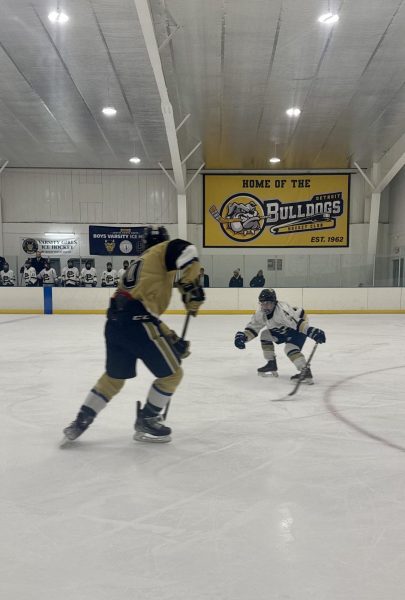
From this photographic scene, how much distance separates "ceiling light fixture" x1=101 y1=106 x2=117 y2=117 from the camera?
30.4 feet

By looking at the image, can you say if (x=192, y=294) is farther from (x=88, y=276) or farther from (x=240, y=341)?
(x=88, y=276)

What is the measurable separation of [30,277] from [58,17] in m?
6.47

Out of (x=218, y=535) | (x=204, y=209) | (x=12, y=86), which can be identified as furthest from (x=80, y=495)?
(x=204, y=209)

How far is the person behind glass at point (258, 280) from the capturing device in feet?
37.1

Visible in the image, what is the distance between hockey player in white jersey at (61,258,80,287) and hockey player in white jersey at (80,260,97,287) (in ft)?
0.41

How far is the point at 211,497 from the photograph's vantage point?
1873 millimetres

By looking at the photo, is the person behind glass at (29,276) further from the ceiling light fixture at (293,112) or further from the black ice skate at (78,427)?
the black ice skate at (78,427)

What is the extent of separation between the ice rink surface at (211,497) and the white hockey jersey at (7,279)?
26.5ft

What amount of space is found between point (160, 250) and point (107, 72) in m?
6.65

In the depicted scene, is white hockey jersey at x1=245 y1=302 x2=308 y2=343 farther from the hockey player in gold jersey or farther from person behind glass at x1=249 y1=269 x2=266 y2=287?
person behind glass at x1=249 y1=269 x2=266 y2=287

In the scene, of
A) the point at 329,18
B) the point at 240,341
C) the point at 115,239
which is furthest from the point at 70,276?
the point at 240,341

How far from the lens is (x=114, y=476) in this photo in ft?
6.82

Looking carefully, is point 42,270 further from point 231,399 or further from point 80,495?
point 80,495

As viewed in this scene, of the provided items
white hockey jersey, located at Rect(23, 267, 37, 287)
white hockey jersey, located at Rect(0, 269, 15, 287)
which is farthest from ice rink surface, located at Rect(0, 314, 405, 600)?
white hockey jersey, located at Rect(0, 269, 15, 287)
